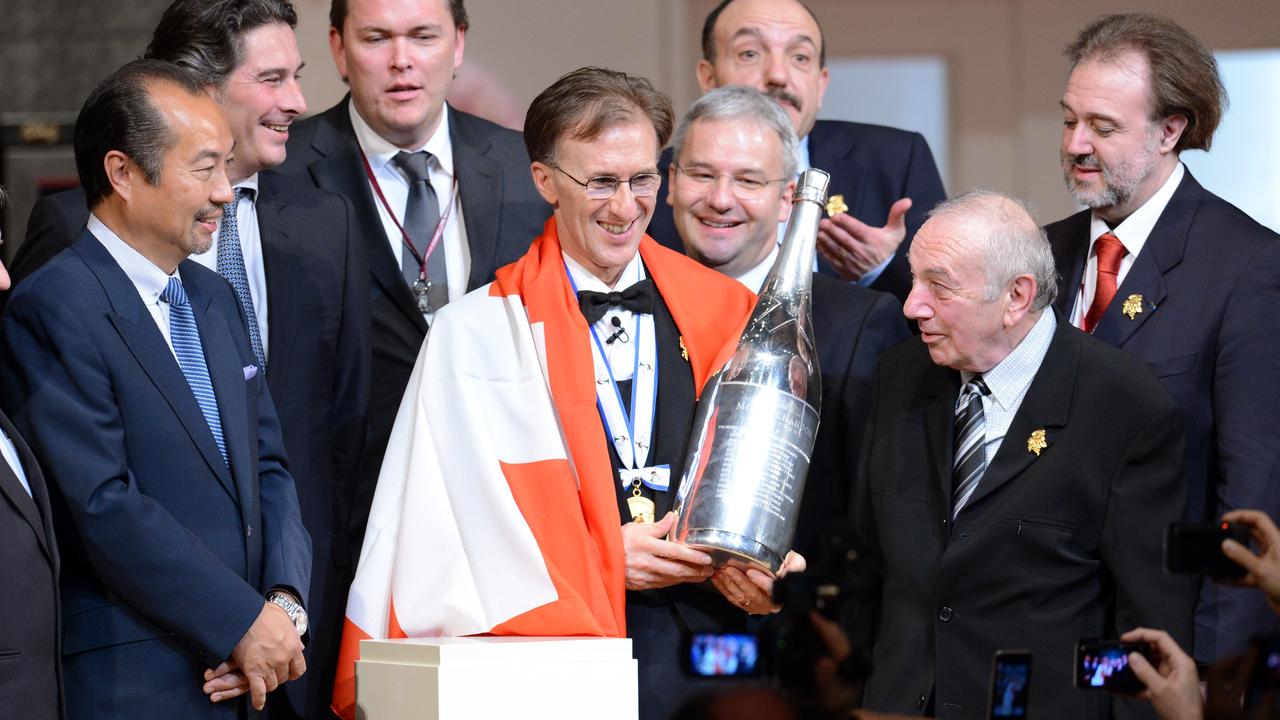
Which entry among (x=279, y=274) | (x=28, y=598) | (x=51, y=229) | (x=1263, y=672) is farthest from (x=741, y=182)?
(x=1263, y=672)

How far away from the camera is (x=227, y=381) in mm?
2816

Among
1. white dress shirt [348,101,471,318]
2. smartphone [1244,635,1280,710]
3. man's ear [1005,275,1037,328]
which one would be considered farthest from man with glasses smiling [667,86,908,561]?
smartphone [1244,635,1280,710]

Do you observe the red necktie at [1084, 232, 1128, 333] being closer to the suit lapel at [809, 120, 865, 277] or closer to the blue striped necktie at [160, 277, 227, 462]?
the suit lapel at [809, 120, 865, 277]

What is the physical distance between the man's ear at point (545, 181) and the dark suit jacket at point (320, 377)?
1.89 ft

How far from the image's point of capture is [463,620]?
9.31 feet

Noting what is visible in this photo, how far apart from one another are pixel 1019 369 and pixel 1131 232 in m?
0.52

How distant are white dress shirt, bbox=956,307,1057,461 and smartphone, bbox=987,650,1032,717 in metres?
0.68

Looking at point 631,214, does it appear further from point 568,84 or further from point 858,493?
point 858,493

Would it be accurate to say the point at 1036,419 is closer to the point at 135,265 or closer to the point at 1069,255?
the point at 1069,255

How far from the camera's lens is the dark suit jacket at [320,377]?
333 cm

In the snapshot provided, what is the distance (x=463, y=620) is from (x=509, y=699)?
300 mm

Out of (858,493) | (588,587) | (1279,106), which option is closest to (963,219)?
(858,493)

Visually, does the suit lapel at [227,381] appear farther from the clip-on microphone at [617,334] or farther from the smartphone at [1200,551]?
the smartphone at [1200,551]

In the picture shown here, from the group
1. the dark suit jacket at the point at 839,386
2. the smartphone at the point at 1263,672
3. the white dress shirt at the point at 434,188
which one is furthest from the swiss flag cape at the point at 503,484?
the smartphone at the point at 1263,672
